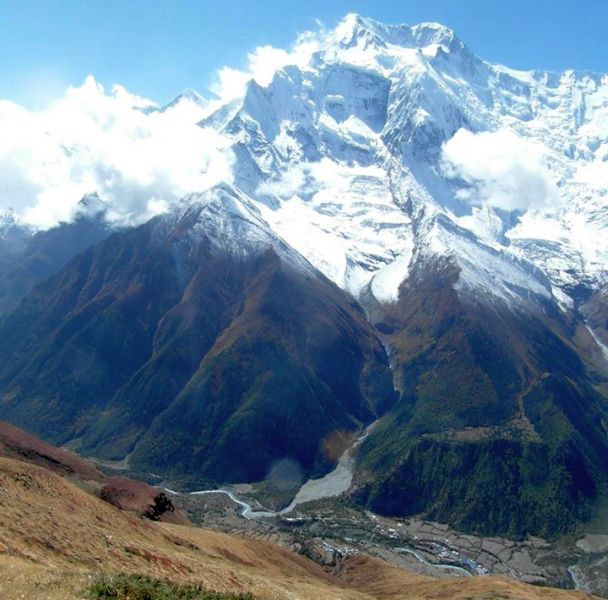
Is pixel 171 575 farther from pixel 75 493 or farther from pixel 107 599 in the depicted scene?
pixel 75 493

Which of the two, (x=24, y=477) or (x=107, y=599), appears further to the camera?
(x=24, y=477)

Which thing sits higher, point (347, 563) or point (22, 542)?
point (22, 542)

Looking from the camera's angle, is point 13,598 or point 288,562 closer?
point 13,598

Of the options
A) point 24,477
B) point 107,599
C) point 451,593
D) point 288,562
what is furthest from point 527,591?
point 107,599

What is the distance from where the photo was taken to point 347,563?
187625 millimetres

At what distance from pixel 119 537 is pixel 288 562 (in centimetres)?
7137

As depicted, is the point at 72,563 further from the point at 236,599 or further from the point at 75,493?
the point at 75,493

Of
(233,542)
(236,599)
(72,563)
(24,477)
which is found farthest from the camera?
(233,542)

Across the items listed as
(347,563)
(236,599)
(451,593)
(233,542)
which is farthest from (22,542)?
(347,563)

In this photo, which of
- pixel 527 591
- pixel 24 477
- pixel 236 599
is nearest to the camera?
pixel 236 599

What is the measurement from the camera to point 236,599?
2303 inches

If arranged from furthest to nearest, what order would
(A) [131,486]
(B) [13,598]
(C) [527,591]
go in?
1. (A) [131,486]
2. (C) [527,591]
3. (B) [13,598]

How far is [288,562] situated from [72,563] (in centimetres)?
8913

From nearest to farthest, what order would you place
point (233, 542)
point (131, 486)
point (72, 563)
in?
1. point (72, 563)
2. point (233, 542)
3. point (131, 486)
